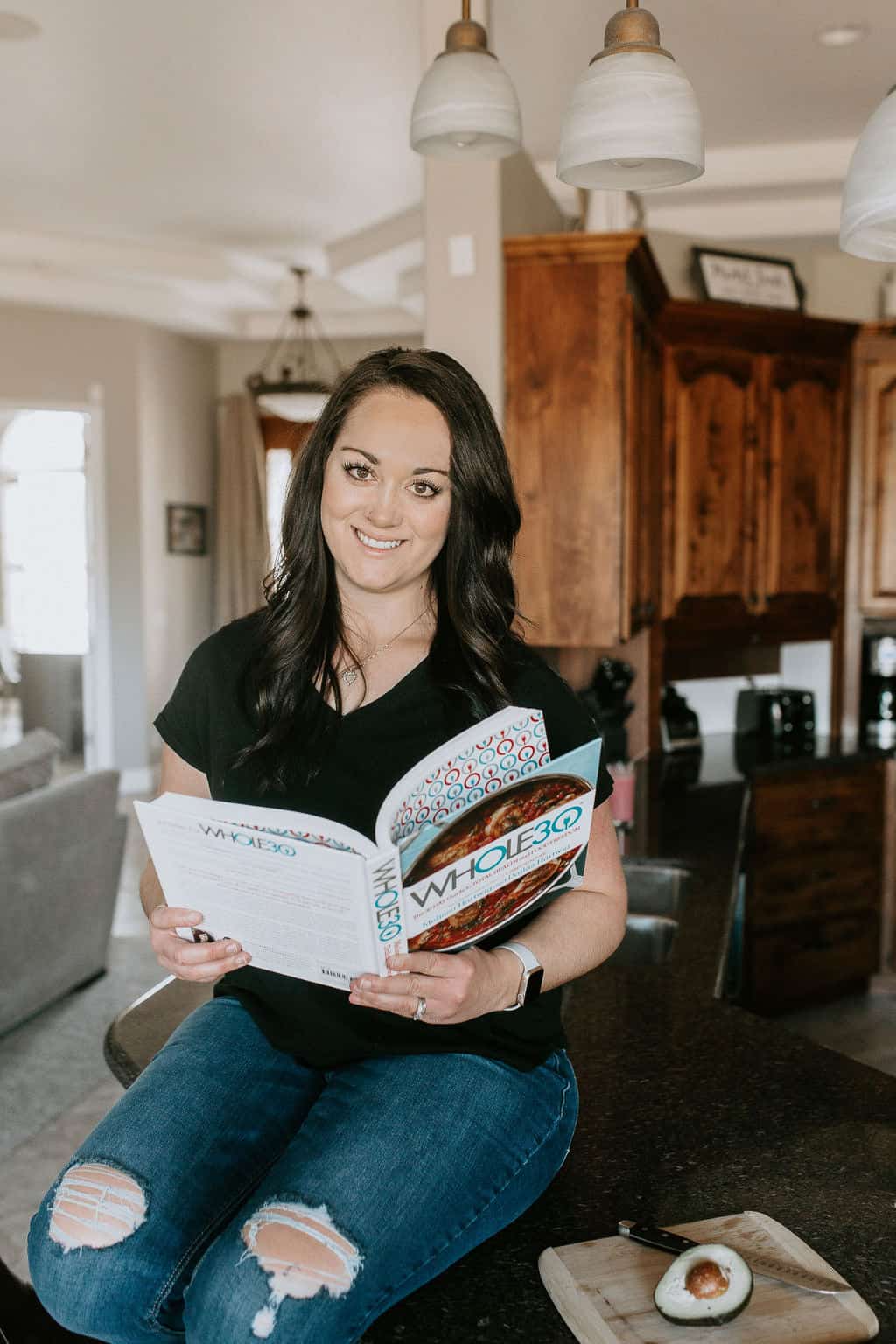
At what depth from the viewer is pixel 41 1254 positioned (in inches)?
43.7

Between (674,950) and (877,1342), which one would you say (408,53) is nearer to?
(674,950)

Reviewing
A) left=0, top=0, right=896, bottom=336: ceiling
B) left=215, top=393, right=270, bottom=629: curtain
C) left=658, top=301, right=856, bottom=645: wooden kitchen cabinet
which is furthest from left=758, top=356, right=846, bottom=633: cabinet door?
left=215, top=393, right=270, bottom=629: curtain

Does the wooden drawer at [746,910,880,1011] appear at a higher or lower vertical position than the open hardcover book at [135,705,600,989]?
lower

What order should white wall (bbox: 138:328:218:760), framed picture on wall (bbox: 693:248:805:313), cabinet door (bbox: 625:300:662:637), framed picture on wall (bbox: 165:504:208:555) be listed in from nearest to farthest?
1. cabinet door (bbox: 625:300:662:637)
2. framed picture on wall (bbox: 693:248:805:313)
3. white wall (bbox: 138:328:218:760)
4. framed picture on wall (bbox: 165:504:208:555)

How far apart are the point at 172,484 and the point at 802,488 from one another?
4.71m

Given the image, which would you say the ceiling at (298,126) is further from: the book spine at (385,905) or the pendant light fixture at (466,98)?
the book spine at (385,905)

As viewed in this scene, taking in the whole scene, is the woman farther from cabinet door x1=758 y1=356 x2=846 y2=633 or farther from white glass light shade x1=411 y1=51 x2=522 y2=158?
Result: cabinet door x1=758 y1=356 x2=846 y2=633

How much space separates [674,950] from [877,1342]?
3.55 feet

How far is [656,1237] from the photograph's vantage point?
3.61 ft

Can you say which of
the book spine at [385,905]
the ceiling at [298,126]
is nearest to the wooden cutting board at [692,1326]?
the book spine at [385,905]

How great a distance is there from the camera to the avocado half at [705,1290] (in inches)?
38.9

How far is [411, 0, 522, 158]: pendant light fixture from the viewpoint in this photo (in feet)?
6.57

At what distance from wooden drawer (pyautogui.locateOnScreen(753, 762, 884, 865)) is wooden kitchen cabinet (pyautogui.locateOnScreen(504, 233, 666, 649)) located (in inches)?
33.9

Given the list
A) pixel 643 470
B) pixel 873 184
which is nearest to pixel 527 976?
pixel 873 184
